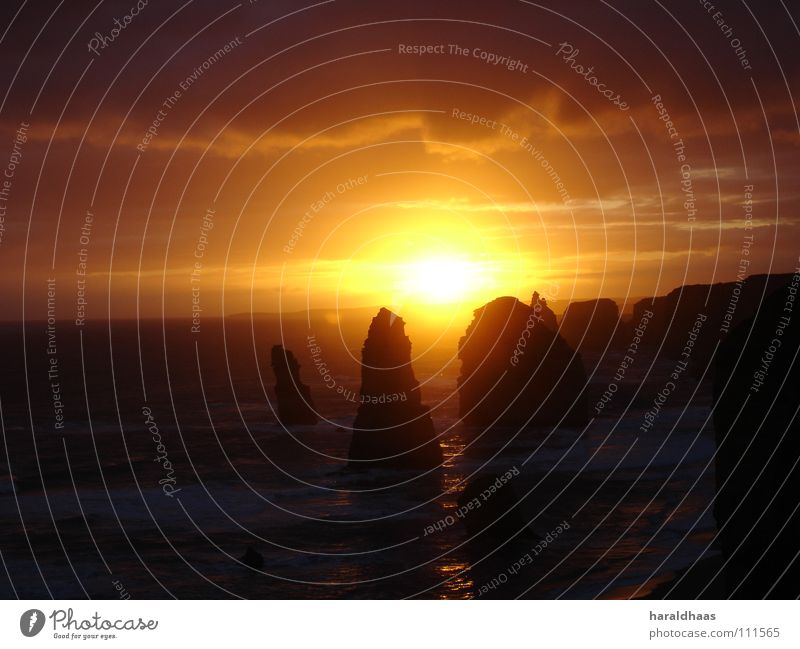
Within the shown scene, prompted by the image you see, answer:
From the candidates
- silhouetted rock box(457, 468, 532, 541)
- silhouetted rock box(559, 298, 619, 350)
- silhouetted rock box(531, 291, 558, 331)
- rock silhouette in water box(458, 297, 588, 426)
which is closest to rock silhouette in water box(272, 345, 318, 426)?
rock silhouette in water box(458, 297, 588, 426)

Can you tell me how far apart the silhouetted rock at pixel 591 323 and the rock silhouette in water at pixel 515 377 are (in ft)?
286

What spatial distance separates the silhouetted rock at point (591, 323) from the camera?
182800mm

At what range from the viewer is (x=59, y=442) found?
314 ft

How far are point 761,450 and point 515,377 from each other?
64.4 meters

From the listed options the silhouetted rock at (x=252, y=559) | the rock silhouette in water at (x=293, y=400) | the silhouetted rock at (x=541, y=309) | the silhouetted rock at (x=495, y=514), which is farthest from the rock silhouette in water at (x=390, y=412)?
the rock silhouette in water at (x=293, y=400)

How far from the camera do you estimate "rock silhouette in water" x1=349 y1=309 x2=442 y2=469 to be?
7056cm

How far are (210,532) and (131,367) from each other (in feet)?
489

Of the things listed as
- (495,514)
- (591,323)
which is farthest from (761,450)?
(591,323)

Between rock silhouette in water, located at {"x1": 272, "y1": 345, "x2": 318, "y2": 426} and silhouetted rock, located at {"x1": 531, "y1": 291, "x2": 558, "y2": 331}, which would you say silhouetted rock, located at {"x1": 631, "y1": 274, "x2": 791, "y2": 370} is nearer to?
silhouetted rock, located at {"x1": 531, "y1": 291, "x2": 558, "y2": 331}

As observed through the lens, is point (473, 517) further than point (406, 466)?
No

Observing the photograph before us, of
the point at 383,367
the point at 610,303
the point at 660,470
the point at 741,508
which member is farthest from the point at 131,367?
the point at 741,508

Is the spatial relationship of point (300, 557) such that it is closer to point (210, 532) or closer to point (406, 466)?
point (210, 532)

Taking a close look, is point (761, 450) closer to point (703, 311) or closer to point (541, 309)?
point (541, 309)

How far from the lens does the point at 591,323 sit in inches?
7525
